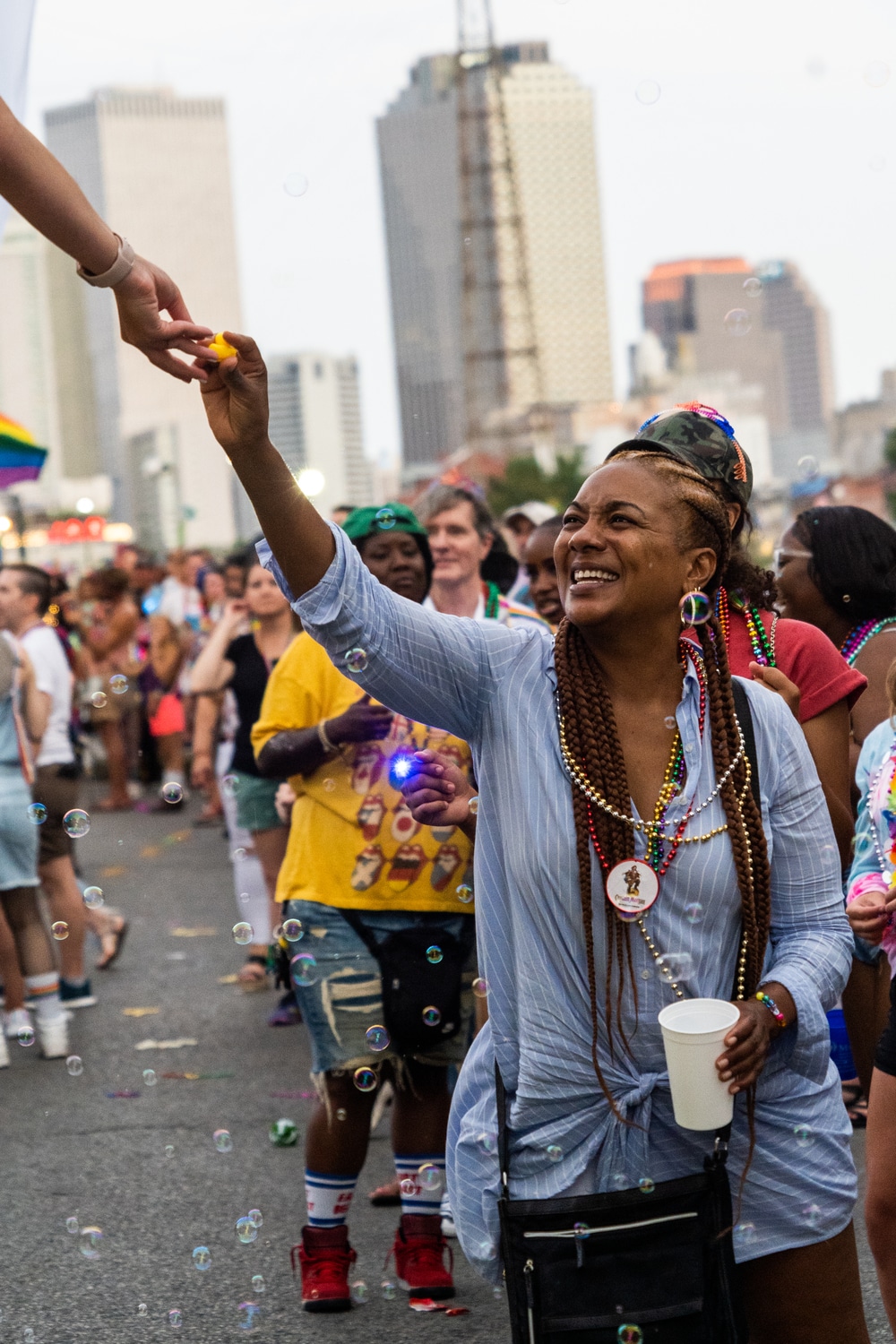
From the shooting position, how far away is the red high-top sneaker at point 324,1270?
3.86 metres

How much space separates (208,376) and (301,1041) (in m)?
4.95

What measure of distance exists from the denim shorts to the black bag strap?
1.58 metres

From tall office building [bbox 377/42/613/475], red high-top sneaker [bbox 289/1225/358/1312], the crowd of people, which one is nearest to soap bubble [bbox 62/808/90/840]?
red high-top sneaker [bbox 289/1225/358/1312]

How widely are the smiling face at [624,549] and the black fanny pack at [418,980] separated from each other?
1.64 meters

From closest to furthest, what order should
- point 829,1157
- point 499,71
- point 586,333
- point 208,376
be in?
point 208,376, point 829,1157, point 499,71, point 586,333

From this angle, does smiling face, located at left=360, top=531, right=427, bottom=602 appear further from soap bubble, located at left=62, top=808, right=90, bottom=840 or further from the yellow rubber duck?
the yellow rubber duck

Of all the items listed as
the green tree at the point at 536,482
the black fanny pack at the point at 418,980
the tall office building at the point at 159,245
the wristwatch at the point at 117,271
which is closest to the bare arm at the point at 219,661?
the black fanny pack at the point at 418,980

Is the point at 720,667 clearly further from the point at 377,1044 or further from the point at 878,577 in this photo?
the point at 878,577

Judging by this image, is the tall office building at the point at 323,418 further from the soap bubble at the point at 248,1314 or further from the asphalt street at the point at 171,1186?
the soap bubble at the point at 248,1314

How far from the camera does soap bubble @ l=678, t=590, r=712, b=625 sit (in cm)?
243

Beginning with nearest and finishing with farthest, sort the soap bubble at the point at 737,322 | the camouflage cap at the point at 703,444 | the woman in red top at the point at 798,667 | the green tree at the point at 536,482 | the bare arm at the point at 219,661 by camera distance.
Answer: the camouflage cap at the point at 703,444 < the woman in red top at the point at 798,667 < the soap bubble at the point at 737,322 < the bare arm at the point at 219,661 < the green tree at the point at 536,482

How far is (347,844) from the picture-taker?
12.9 ft

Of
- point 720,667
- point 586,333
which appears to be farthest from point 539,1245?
point 586,333

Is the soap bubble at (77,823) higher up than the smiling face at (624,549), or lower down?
lower down
